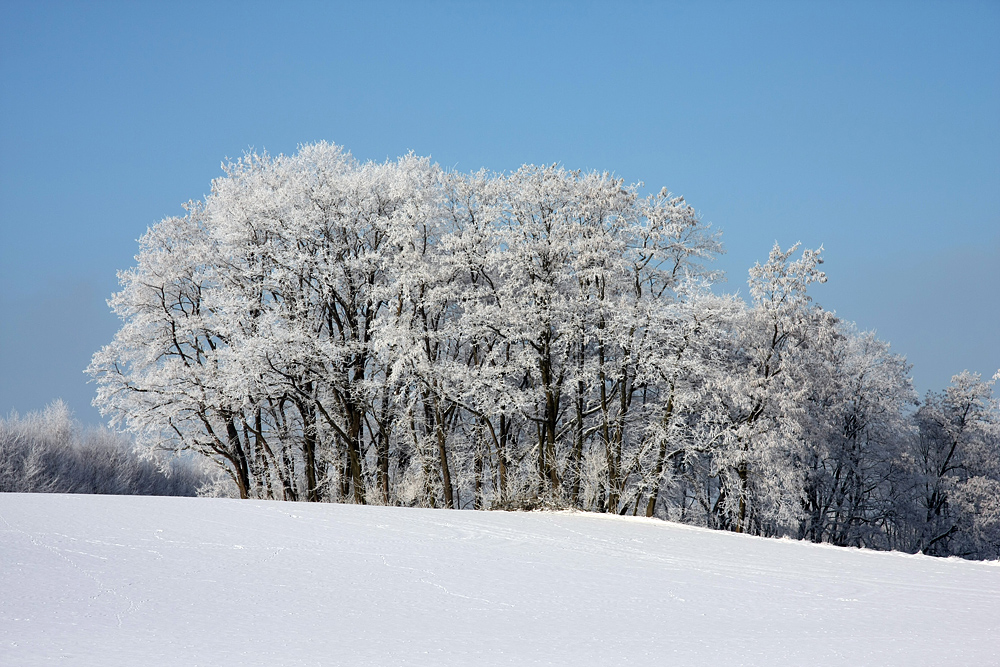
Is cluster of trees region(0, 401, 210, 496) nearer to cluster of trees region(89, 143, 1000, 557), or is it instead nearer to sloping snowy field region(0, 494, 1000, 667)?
cluster of trees region(89, 143, 1000, 557)

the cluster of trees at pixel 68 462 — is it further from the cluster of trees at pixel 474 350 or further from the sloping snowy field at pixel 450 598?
the sloping snowy field at pixel 450 598

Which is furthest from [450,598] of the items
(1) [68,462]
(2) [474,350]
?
Result: (1) [68,462]

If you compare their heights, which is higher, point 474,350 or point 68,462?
point 474,350

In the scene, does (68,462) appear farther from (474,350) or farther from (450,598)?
(450,598)

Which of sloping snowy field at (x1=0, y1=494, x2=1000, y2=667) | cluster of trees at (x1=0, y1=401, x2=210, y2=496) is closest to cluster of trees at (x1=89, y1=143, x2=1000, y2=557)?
sloping snowy field at (x1=0, y1=494, x2=1000, y2=667)

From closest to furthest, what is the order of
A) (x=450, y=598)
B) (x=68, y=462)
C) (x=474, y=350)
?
(x=450, y=598) → (x=474, y=350) → (x=68, y=462)

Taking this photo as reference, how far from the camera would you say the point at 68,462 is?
4878cm

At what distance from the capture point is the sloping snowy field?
188 inches

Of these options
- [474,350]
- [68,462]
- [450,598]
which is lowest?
[450,598]

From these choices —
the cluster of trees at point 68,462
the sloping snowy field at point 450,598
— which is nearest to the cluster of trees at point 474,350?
the sloping snowy field at point 450,598

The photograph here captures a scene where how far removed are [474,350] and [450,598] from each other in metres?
15.4

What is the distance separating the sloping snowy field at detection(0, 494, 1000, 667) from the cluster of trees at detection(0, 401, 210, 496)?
117 feet

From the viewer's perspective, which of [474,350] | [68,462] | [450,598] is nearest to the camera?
[450,598]

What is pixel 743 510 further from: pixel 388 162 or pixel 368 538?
pixel 368 538
